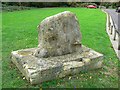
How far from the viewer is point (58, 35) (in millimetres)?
6375

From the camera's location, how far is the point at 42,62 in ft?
19.7

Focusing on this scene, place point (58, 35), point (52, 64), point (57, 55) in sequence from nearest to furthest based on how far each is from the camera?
point (52, 64) → point (58, 35) → point (57, 55)

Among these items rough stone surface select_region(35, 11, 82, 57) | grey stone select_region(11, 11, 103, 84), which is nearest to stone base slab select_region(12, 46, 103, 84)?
grey stone select_region(11, 11, 103, 84)

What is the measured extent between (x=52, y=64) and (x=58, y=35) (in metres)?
0.98

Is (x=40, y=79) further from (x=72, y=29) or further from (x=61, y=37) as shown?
(x=72, y=29)

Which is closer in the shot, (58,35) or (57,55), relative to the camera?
(58,35)

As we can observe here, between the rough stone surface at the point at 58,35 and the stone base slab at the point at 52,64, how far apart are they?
22 centimetres

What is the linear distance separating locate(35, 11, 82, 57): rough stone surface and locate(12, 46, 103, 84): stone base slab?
8.5 inches

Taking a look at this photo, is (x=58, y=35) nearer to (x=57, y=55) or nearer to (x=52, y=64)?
(x=57, y=55)

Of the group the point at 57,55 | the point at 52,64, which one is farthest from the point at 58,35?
the point at 52,64

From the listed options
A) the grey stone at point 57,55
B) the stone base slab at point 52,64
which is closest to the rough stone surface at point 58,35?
the grey stone at point 57,55

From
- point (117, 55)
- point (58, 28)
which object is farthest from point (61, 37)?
point (117, 55)

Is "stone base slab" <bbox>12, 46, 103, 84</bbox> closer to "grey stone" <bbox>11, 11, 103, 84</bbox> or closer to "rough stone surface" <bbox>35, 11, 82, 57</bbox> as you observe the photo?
"grey stone" <bbox>11, 11, 103, 84</bbox>

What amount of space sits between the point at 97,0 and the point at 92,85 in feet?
149
